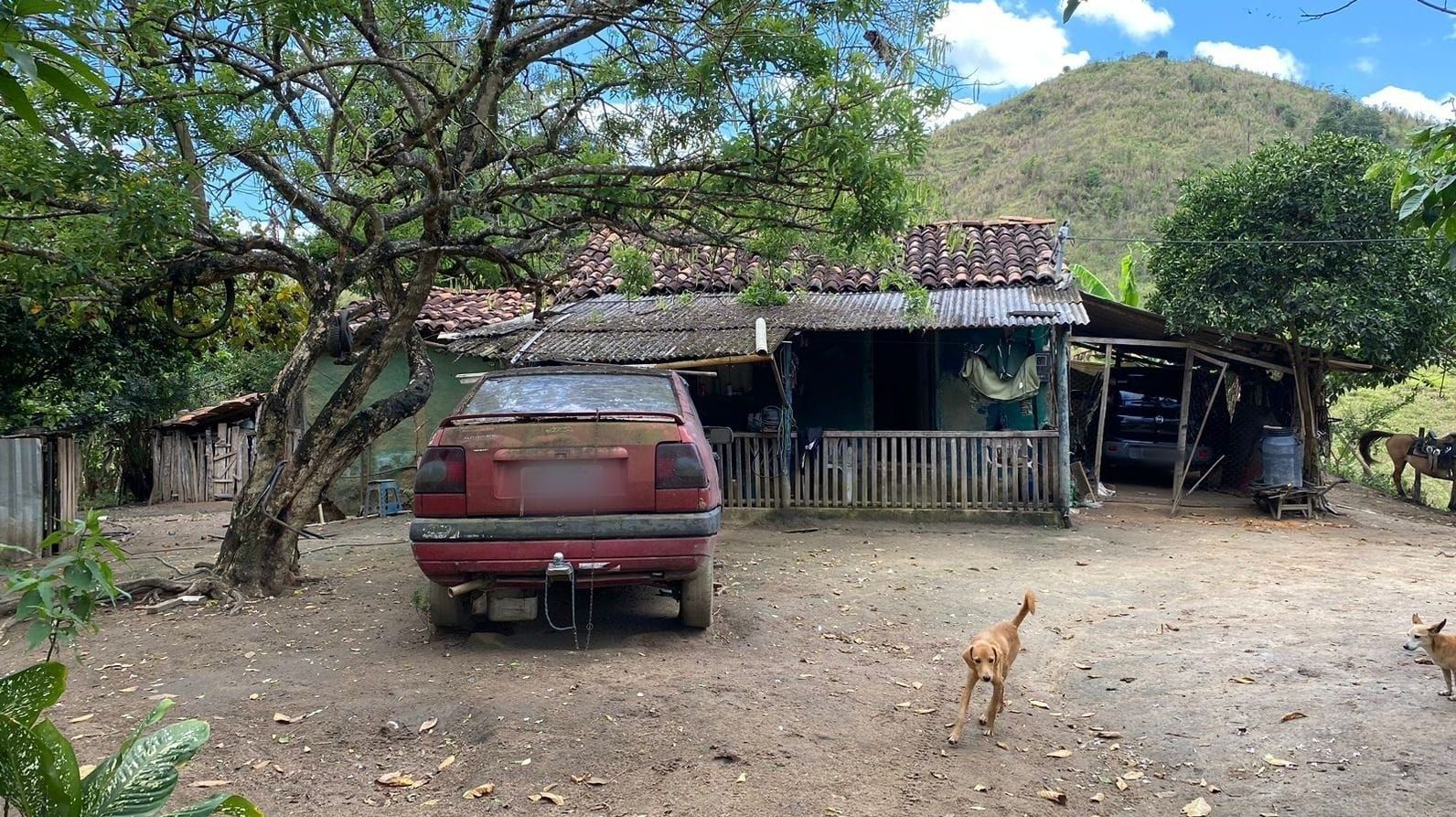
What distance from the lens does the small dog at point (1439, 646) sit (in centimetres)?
447

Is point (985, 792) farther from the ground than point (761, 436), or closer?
closer

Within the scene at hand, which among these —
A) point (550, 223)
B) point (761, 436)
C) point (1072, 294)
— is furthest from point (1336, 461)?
point (550, 223)

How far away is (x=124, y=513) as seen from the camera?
1541 centimetres

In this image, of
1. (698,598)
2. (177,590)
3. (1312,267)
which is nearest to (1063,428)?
(1312,267)

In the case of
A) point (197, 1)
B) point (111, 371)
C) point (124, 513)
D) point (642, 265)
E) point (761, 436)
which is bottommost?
point (124, 513)

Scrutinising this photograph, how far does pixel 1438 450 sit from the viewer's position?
44.1 feet

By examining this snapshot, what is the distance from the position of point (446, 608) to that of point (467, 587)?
1.17ft

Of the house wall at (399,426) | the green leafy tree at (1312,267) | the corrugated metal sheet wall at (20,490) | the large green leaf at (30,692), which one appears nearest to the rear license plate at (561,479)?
the large green leaf at (30,692)

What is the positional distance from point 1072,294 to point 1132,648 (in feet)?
20.8

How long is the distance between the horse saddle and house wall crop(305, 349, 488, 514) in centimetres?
1364

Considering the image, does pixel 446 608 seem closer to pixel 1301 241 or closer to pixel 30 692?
pixel 30 692

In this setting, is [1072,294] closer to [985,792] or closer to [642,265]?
[642,265]

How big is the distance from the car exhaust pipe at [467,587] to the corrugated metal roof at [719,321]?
4935mm

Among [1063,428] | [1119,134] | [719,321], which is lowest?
[1063,428]
